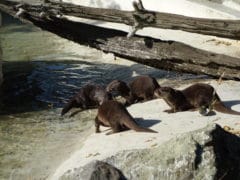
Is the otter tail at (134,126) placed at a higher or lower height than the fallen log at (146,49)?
lower

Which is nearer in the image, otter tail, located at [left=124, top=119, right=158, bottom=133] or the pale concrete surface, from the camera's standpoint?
the pale concrete surface

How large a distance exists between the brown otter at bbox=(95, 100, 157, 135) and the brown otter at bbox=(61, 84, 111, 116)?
1.80m

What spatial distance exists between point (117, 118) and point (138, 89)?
6.55 ft

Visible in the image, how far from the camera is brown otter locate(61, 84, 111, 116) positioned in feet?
35.0

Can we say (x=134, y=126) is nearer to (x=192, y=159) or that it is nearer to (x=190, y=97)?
(x=190, y=97)

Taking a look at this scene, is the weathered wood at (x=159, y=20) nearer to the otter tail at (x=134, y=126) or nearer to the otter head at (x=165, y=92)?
the otter head at (x=165, y=92)

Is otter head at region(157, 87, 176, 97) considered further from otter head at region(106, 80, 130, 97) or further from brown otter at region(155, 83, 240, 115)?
otter head at region(106, 80, 130, 97)

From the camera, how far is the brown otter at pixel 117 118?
27.8 ft

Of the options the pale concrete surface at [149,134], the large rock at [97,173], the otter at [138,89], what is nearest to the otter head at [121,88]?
the otter at [138,89]

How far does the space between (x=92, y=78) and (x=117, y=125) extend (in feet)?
14.8

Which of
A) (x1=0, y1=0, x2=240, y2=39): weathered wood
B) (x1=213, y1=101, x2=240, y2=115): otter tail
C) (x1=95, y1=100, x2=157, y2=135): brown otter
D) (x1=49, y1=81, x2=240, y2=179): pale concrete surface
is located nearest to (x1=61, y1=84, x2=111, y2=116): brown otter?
(x1=49, y1=81, x2=240, y2=179): pale concrete surface

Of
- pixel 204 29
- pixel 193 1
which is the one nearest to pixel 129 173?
pixel 204 29

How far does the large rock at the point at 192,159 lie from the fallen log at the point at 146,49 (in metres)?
3.46

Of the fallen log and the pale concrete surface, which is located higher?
the fallen log
